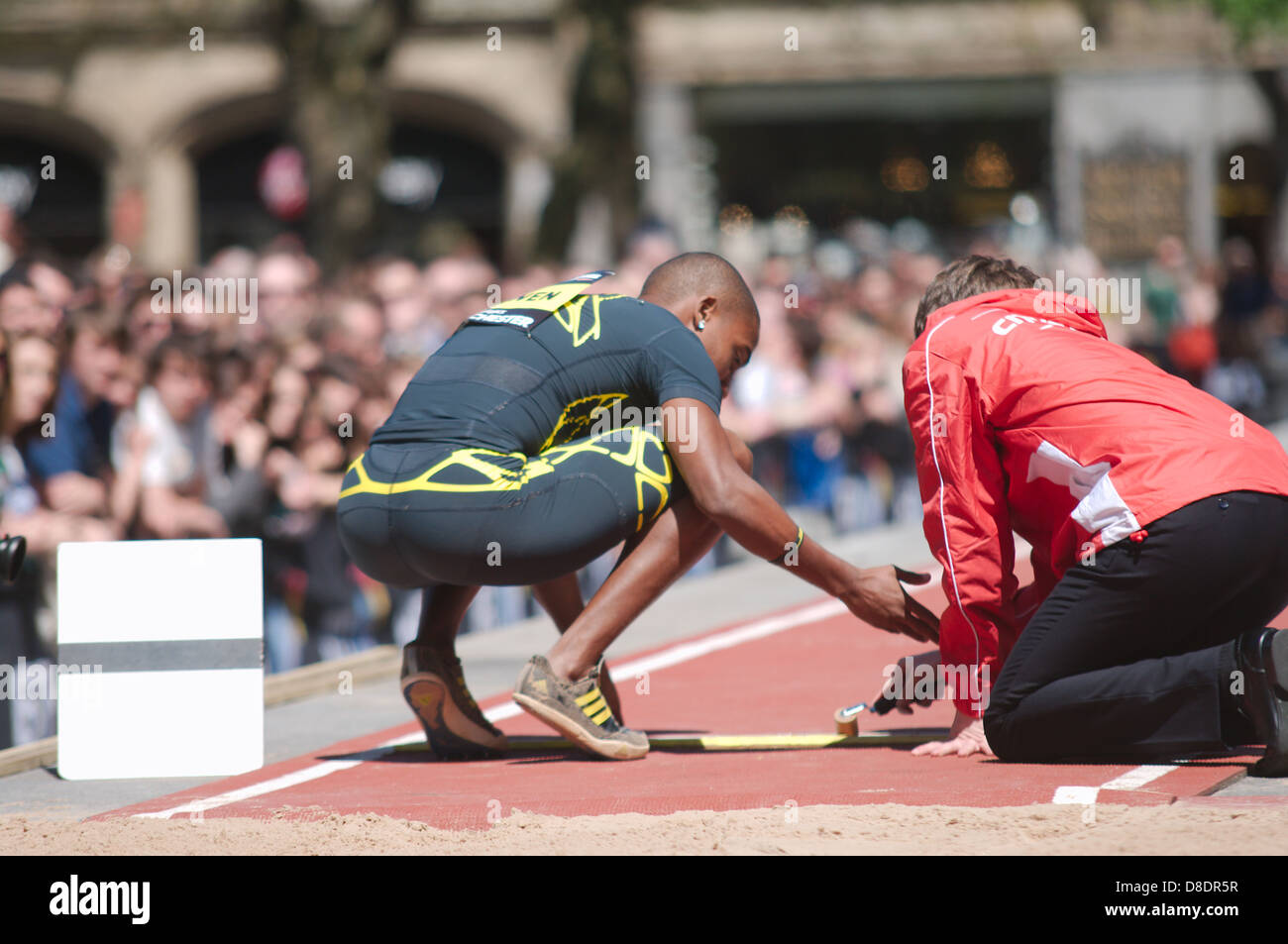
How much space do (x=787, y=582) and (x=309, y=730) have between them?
3554mm

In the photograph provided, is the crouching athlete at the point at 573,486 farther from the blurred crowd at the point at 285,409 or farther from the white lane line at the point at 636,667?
the blurred crowd at the point at 285,409

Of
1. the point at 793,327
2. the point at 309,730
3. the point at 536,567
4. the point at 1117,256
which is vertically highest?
the point at 1117,256

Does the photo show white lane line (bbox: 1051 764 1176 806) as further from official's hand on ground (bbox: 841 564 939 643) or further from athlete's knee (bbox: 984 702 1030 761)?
official's hand on ground (bbox: 841 564 939 643)

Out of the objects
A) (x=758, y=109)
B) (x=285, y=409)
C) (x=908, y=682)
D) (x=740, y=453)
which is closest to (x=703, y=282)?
(x=740, y=453)

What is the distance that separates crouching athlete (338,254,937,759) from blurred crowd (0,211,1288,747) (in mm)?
1702

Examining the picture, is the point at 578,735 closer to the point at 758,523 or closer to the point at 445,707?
the point at 445,707

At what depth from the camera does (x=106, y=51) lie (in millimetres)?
25625

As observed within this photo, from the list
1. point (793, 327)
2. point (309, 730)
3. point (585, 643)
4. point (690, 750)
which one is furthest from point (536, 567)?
point (793, 327)

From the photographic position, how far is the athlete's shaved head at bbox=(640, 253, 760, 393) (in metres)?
5.64

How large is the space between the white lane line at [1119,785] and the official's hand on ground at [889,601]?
708mm

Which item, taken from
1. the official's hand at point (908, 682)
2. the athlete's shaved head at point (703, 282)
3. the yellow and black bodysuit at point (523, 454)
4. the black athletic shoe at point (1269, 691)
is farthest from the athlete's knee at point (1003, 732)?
the athlete's shaved head at point (703, 282)

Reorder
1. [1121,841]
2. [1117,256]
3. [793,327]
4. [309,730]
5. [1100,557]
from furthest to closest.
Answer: [1117,256] → [793,327] → [309,730] → [1100,557] → [1121,841]

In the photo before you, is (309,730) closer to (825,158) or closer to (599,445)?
(599,445)

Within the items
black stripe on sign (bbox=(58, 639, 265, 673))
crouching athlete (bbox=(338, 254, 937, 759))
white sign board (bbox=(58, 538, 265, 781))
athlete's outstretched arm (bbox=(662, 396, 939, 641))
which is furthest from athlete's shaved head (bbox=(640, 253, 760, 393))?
black stripe on sign (bbox=(58, 639, 265, 673))
